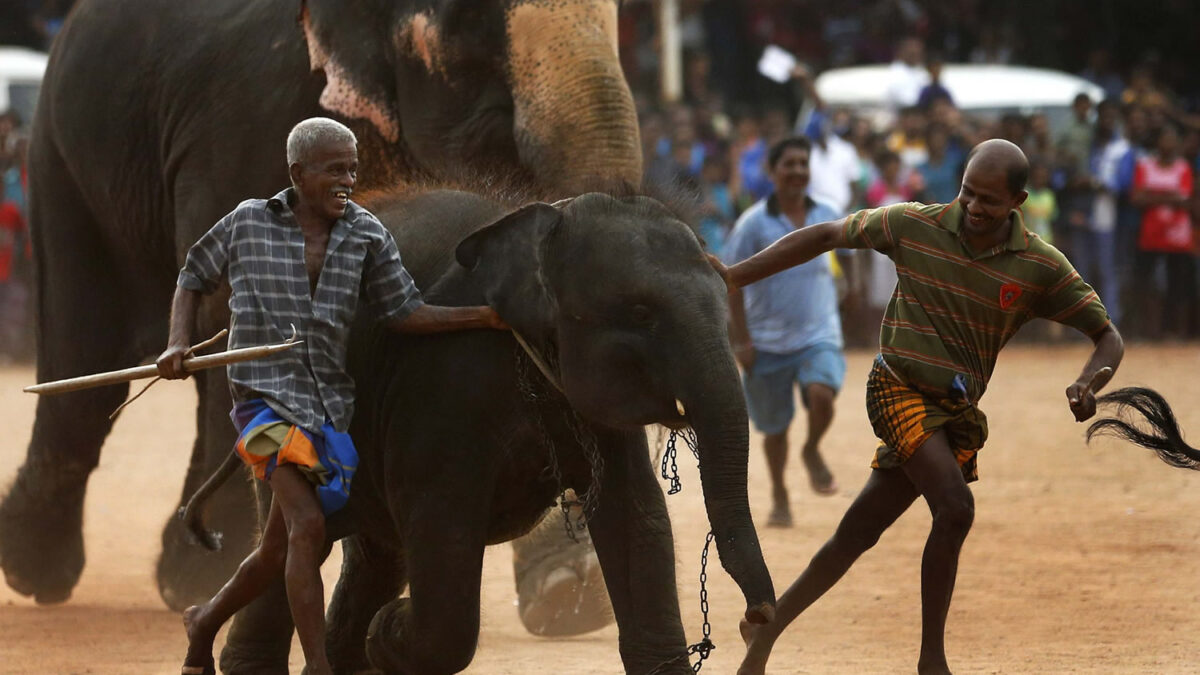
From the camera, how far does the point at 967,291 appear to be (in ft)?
17.2

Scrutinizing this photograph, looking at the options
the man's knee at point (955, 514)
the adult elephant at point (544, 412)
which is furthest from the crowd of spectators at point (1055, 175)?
the adult elephant at point (544, 412)

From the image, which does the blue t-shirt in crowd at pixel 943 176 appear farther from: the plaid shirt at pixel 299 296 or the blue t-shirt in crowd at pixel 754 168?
the plaid shirt at pixel 299 296

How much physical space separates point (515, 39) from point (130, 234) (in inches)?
74.4

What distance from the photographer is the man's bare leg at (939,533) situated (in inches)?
203

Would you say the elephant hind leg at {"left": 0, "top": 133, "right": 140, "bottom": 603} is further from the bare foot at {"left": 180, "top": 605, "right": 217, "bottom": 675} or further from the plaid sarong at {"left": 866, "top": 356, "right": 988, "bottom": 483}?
the plaid sarong at {"left": 866, "top": 356, "right": 988, "bottom": 483}

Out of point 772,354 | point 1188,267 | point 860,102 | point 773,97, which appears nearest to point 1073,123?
point 1188,267

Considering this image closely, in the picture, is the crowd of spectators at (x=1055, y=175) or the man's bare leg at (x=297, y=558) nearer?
the man's bare leg at (x=297, y=558)

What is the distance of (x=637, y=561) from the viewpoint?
15.7 feet

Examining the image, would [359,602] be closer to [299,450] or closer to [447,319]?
[299,450]

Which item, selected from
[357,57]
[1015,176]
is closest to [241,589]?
[1015,176]

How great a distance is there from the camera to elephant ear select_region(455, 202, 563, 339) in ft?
15.2

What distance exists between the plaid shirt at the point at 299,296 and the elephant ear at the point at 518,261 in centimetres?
19

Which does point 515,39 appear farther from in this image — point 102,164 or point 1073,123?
point 1073,123

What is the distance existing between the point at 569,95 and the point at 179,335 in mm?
1998
